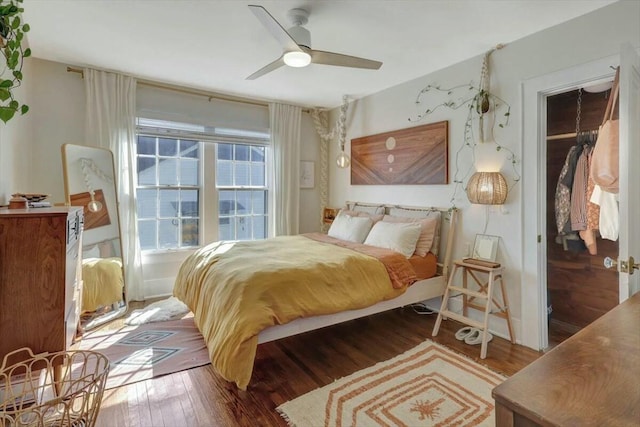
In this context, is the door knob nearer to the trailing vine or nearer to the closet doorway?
the trailing vine

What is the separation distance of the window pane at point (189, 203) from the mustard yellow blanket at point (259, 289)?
3.89 feet

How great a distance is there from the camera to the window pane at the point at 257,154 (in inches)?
180

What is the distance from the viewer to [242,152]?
14.7ft

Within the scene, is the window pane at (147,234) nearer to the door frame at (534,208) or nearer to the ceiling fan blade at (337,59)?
the ceiling fan blade at (337,59)

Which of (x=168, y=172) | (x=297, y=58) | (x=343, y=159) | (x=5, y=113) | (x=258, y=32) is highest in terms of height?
(x=258, y=32)

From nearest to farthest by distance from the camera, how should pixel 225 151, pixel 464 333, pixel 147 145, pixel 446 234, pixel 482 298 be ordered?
pixel 482 298 → pixel 464 333 → pixel 446 234 → pixel 147 145 → pixel 225 151

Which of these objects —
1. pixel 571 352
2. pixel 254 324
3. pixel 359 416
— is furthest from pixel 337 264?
pixel 571 352

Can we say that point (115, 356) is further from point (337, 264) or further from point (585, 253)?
point (585, 253)

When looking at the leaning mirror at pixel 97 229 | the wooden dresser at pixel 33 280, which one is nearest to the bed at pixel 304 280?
the leaning mirror at pixel 97 229

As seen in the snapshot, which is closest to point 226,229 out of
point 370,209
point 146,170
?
point 146,170

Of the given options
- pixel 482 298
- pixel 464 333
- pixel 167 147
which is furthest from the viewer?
pixel 167 147

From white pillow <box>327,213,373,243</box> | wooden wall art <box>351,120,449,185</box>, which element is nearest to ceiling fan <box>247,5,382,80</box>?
wooden wall art <box>351,120,449,185</box>

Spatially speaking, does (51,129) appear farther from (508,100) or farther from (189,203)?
(508,100)

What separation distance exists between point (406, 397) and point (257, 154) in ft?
11.7
